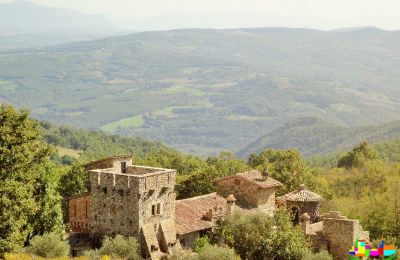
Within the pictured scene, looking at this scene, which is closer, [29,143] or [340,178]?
[29,143]

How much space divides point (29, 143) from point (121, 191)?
6226 millimetres

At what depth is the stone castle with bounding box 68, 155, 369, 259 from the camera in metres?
41.3

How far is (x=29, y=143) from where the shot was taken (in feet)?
137

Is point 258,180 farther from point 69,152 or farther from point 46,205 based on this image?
point 69,152

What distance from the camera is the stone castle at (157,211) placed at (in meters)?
41.3

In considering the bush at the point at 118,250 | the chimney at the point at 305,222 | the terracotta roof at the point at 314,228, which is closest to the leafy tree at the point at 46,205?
the bush at the point at 118,250

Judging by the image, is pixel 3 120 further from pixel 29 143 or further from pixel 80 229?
pixel 80 229

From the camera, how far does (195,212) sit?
46500 millimetres

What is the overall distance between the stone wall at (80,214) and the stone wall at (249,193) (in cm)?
1202

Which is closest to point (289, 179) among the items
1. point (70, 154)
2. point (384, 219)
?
point (384, 219)

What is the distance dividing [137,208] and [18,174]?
7281mm

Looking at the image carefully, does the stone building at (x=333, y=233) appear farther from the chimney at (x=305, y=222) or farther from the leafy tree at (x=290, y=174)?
the leafy tree at (x=290, y=174)

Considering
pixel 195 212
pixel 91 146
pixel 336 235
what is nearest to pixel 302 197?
pixel 336 235

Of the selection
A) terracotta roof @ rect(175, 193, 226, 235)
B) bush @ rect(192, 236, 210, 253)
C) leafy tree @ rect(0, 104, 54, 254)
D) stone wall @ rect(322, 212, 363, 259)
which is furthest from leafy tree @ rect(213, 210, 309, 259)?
leafy tree @ rect(0, 104, 54, 254)
